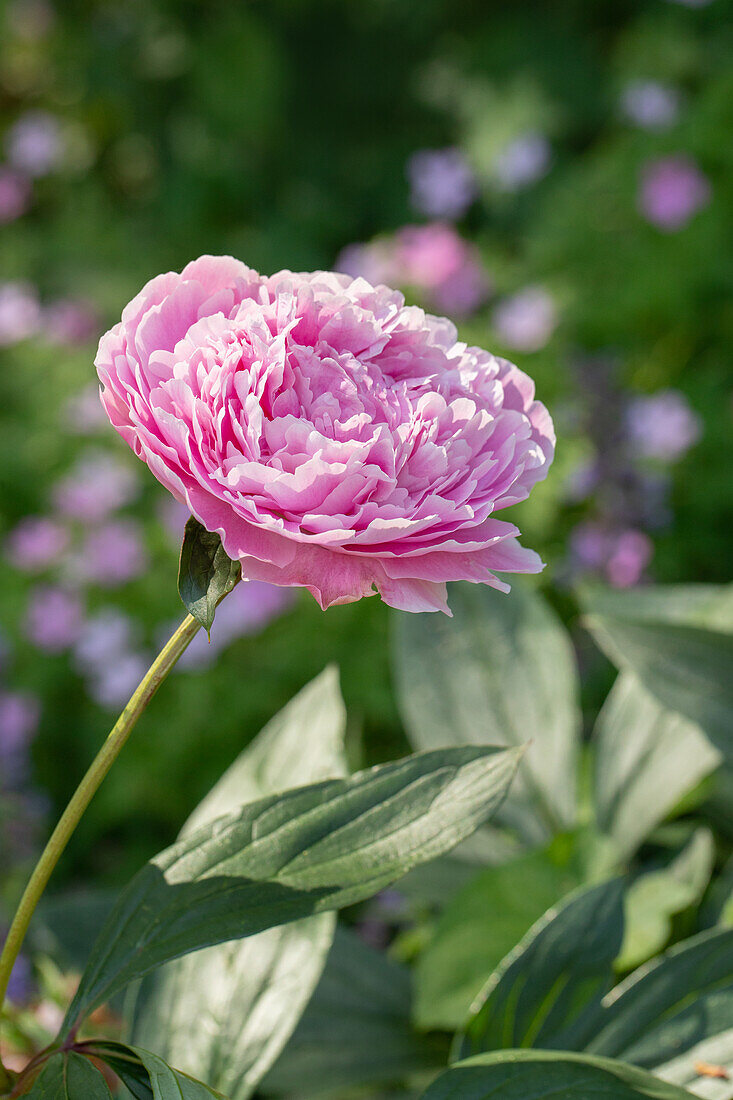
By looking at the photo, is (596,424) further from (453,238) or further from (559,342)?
(453,238)

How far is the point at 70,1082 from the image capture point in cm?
41

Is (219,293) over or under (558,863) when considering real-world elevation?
over

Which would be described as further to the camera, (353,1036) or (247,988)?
(353,1036)

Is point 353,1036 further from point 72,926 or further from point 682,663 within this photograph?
point 682,663

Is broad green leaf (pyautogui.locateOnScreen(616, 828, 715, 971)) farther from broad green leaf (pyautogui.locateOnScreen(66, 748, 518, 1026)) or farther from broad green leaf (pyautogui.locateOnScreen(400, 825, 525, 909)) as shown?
broad green leaf (pyautogui.locateOnScreen(66, 748, 518, 1026))

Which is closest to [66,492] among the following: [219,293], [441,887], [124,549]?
[124,549]

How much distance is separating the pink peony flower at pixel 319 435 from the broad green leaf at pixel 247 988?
24cm

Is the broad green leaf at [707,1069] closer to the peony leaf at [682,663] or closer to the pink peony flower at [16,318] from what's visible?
the peony leaf at [682,663]

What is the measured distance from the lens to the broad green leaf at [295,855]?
1.42 feet

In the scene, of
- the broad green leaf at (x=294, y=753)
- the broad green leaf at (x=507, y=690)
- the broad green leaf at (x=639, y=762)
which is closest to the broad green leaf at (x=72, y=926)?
the broad green leaf at (x=294, y=753)

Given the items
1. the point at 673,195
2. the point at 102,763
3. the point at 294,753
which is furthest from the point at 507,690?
the point at 673,195

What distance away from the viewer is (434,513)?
0.36 m

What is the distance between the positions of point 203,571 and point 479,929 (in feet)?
1.40

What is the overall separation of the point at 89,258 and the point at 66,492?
97 cm
